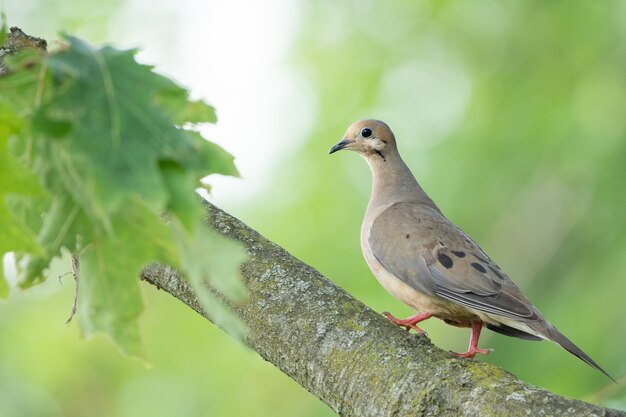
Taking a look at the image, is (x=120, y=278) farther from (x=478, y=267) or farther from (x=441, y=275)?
(x=478, y=267)

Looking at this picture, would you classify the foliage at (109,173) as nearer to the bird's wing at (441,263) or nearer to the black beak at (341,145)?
the bird's wing at (441,263)

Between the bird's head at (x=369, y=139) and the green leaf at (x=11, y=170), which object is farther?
the bird's head at (x=369, y=139)

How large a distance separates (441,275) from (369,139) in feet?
3.88

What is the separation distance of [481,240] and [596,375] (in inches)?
51.9

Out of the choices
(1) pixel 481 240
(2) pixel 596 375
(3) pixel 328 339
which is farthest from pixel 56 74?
(1) pixel 481 240

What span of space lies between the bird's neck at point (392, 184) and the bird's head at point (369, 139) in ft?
0.12

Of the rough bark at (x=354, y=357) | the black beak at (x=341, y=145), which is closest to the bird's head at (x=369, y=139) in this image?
the black beak at (x=341, y=145)

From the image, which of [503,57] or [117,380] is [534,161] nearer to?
[503,57]

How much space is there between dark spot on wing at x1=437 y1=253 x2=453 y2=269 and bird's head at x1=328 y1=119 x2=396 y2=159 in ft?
3.29

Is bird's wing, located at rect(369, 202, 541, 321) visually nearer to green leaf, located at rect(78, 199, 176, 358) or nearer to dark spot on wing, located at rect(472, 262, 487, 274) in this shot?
dark spot on wing, located at rect(472, 262, 487, 274)

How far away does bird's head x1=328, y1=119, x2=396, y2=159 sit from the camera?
4.60 meters

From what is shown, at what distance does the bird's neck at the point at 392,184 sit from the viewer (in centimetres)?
439

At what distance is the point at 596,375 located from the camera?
5.02 m

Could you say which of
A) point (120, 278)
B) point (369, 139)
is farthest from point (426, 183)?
point (120, 278)
